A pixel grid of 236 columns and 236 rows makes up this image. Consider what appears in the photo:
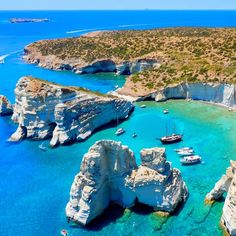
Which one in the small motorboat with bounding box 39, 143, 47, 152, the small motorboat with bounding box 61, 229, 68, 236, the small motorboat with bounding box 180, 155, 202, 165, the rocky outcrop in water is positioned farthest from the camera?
the rocky outcrop in water

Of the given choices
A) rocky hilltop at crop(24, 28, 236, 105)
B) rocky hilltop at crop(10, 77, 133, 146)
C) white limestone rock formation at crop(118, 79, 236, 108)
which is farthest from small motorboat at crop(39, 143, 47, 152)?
rocky hilltop at crop(24, 28, 236, 105)

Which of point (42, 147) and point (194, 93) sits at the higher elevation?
point (194, 93)

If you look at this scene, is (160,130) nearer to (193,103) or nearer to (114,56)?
(193,103)

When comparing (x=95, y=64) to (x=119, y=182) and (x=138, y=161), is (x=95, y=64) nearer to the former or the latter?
(x=138, y=161)

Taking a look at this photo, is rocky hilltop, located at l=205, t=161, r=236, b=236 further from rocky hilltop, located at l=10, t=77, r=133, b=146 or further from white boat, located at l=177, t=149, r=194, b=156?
rocky hilltop, located at l=10, t=77, r=133, b=146

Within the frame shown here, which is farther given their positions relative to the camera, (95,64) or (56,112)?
(95,64)

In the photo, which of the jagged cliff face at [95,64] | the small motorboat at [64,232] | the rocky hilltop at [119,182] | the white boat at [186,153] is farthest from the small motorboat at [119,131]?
the jagged cliff face at [95,64]

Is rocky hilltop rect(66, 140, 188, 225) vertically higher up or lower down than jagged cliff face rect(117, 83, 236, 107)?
higher up

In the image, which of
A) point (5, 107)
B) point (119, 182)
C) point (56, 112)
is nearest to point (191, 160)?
point (119, 182)

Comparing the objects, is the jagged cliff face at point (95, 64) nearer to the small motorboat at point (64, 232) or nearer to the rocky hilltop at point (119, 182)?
the rocky hilltop at point (119, 182)
